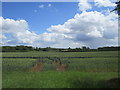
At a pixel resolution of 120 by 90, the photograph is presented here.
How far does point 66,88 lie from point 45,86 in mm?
1517

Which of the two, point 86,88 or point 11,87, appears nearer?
point 86,88

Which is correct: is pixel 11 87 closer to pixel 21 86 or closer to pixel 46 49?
pixel 21 86

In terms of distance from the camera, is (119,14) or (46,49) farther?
(46,49)

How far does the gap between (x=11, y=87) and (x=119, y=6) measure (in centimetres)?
881

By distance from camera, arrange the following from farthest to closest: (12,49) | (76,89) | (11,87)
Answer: (12,49) < (11,87) < (76,89)

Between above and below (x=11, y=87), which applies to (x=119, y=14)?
above

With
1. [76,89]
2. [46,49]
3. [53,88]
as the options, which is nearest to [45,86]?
[53,88]

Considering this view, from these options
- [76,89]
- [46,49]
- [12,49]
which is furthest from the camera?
[46,49]

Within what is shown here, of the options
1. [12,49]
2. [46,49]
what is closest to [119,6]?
[12,49]

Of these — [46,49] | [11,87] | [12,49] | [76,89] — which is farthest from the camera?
[46,49]

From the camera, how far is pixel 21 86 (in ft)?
34.6

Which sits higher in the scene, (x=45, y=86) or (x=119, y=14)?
(x=119, y=14)

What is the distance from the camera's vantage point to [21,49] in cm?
9956

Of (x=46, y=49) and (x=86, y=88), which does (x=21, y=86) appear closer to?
(x=86, y=88)
